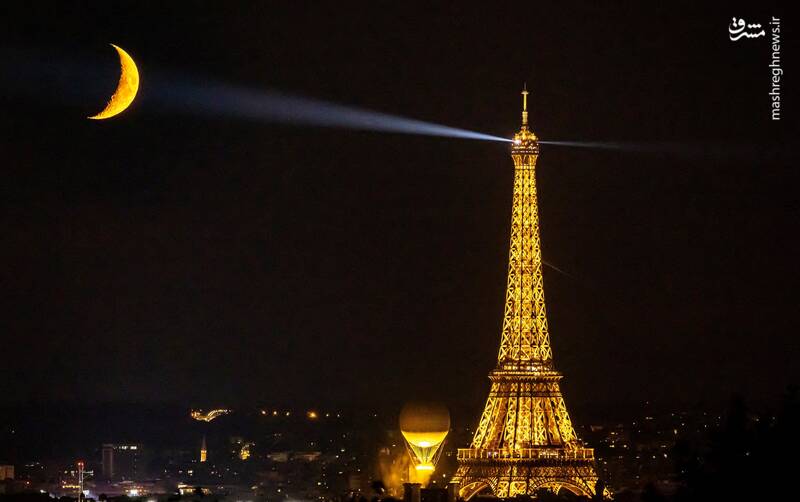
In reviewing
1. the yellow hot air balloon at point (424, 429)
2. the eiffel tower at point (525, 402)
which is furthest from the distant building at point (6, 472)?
the eiffel tower at point (525, 402)

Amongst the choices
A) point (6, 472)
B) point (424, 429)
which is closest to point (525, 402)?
point (424, 429)

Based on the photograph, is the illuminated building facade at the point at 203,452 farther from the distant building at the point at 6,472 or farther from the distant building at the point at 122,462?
the distant building at the point at 6,472

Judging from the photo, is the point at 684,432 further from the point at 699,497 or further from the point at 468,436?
the point at 699,497

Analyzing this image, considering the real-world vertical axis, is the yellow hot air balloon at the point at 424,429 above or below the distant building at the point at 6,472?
above

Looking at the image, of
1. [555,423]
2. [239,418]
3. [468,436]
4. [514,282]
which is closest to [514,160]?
[514,282]

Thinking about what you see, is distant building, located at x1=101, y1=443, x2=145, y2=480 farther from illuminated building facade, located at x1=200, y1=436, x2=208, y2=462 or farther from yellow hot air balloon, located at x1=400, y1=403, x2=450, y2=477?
yellow hot air balloon, located at x1=400, y1=403, x2=450, y2=477

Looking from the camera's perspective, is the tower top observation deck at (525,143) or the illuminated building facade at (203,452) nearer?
the tower top observation deck at (525,143)

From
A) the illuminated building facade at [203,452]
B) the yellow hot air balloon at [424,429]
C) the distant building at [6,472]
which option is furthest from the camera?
the illuminated building facade at [203,452]
